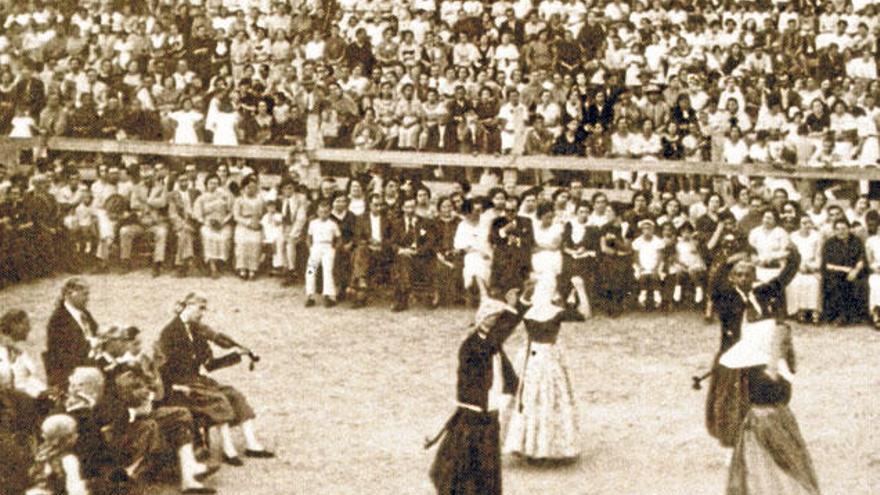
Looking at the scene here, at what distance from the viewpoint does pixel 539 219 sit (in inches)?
651

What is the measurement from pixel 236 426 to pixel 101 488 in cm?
223

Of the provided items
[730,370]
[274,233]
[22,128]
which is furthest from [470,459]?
[22,128]

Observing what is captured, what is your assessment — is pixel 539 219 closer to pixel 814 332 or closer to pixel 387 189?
pixel 387 189

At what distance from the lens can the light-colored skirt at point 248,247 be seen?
17.7 meters

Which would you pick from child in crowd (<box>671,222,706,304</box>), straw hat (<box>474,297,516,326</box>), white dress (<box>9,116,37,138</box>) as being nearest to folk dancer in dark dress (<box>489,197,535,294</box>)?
child in crowd (<box>671,222,706,304</box>)

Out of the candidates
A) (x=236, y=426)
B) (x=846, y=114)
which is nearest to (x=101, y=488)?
(x=236, y=426)

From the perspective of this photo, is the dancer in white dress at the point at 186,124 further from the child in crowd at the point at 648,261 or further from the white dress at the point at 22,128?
the child in crowd at the point at 648,261

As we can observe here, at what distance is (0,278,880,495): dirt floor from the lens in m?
11.1

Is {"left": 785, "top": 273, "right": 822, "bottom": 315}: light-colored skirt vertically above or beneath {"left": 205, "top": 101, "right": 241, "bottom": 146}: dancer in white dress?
beneath

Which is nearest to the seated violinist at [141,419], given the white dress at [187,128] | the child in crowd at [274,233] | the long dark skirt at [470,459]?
the long dark skirt at [470,459]

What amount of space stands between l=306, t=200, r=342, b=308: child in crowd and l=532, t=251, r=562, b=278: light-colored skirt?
249 cm

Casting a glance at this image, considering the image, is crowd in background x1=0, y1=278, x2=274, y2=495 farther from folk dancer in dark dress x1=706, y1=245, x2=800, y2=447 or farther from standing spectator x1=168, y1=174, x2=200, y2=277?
standing spectator x1=168, y1=174, x2=200, y2=277

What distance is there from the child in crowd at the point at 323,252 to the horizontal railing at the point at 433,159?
1.89m

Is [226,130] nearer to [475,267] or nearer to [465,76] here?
[465,76]
